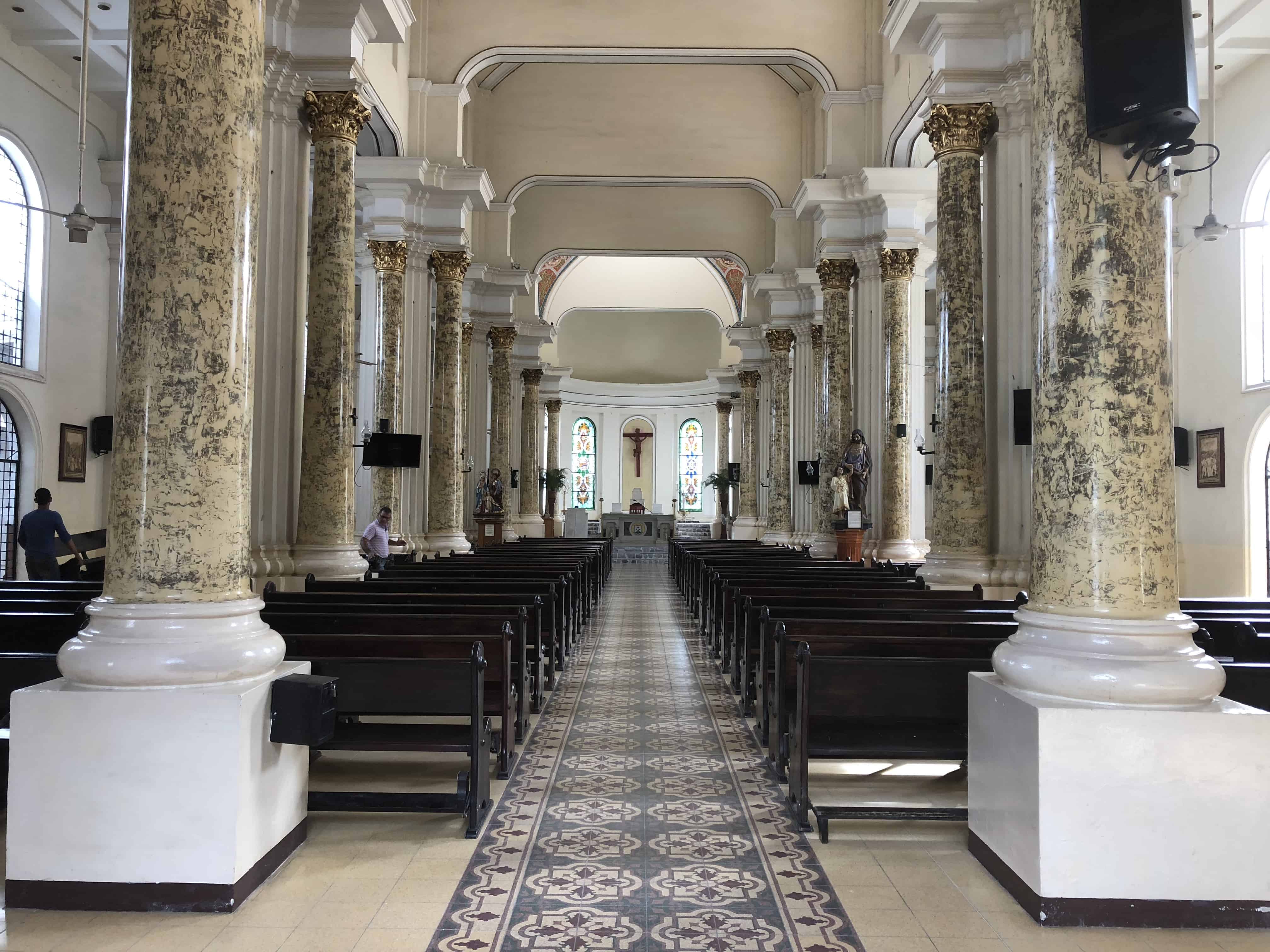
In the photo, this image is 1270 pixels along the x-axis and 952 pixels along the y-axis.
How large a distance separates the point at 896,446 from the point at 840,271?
3007 millimetres

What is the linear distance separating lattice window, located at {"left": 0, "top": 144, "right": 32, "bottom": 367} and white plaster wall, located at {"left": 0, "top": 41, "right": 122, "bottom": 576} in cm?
19

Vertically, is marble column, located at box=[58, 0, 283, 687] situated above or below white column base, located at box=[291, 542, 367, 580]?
above

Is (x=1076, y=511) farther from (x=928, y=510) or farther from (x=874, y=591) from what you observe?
(x=928, y=510)

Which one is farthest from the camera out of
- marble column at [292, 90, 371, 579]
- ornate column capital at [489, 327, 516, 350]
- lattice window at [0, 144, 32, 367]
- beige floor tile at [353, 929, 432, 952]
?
ornate column capital at [489, 327, 516, 350]

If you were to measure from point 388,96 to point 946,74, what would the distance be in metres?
7.63

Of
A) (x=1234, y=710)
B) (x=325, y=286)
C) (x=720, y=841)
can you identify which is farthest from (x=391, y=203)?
(x=1234, y=710)

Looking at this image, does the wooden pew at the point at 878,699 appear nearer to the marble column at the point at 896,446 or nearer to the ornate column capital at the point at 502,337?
the marble column at the point at 896,446

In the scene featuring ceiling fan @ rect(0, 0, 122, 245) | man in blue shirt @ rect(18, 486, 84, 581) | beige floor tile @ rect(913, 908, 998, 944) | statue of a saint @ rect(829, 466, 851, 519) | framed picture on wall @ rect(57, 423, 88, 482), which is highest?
ceiling fan @ rect(0, 0, 122, 245)

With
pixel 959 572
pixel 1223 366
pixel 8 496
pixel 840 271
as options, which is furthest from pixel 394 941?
pixel 1223 366

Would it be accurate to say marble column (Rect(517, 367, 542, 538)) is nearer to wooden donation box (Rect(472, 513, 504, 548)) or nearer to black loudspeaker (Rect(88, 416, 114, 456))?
wooden donation box (Rect(472, 513, 504, 548))

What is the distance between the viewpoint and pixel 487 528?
20.4m

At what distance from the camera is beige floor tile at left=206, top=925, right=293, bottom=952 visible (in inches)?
132

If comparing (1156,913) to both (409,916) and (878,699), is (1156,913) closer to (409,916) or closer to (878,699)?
(878,699)

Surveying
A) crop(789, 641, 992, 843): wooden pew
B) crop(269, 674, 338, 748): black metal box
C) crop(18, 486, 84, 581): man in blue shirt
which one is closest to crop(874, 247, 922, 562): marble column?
crop(789, 641, 992, 843): wooden pew
